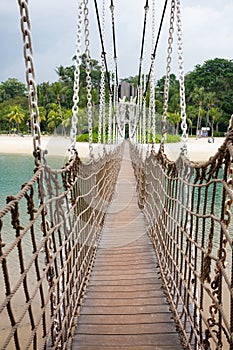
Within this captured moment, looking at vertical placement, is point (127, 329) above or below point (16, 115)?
below

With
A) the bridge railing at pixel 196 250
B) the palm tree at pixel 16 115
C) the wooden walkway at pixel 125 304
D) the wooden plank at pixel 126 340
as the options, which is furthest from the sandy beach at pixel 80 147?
the wooden plank at pixel 126 340

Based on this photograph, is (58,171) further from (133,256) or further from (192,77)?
(192,77)

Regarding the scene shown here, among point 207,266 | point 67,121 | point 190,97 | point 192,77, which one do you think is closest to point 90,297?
point 207,266

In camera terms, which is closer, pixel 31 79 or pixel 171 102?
pixel 31 79

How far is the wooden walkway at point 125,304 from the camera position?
130cm

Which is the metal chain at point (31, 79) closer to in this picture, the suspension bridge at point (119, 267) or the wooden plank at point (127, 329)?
the suspension bridge at point (119, 267)

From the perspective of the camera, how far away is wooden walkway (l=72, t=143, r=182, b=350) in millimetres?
1304

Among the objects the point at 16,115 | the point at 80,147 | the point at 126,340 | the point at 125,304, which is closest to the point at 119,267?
the point at 125,304

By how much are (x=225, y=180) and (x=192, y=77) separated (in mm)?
29443

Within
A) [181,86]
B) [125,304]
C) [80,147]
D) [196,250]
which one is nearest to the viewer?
[196,250]

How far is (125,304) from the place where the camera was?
5.21 feet

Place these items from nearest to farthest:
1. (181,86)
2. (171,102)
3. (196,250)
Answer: (196,250) < (181,86) < (171,102)

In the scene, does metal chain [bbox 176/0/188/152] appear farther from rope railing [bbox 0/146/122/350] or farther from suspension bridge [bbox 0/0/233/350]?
rope railing [bbox 0/146/122/350]

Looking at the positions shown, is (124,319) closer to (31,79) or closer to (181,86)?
(31,79)
